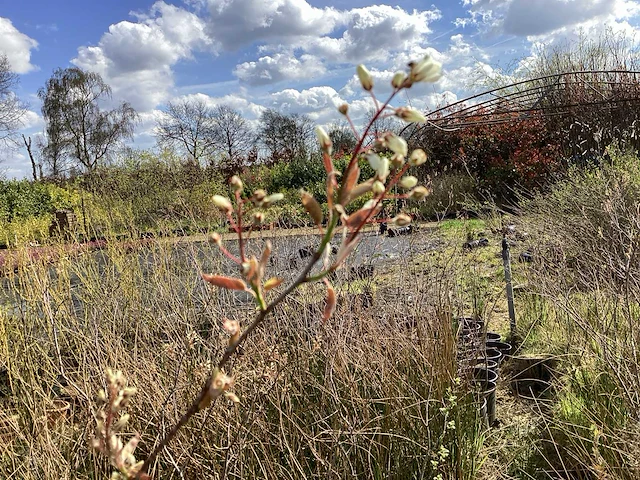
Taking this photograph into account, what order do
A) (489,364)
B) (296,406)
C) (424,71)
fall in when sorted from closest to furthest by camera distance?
(424,71)
(296,406)
(489,364)

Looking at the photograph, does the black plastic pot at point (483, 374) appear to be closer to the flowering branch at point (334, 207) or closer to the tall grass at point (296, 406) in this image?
the tall grass at point (296, 406)

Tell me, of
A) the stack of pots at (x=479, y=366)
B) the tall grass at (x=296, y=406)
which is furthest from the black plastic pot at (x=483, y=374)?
the tall grass at (x=296, y=406)

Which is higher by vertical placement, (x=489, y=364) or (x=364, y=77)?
(x=364, y=77)

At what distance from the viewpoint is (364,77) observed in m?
0.43

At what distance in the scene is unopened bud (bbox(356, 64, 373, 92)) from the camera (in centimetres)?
43

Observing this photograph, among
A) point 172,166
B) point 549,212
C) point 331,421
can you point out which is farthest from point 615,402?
point 172,166

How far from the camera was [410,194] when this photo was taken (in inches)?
16.7

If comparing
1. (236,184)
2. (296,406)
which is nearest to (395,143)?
(236,184)

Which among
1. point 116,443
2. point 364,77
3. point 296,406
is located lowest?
point 296,406

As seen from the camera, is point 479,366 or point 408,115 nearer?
point 408,115

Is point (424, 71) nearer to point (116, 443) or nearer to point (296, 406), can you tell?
point (116, 443)

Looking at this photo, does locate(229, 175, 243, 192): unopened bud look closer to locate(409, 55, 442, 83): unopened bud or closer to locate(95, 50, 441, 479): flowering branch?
locate(95, 50, 441, 479): flowering branch

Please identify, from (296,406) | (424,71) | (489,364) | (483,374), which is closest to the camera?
(424,71)

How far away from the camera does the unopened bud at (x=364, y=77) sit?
1.40 feet
